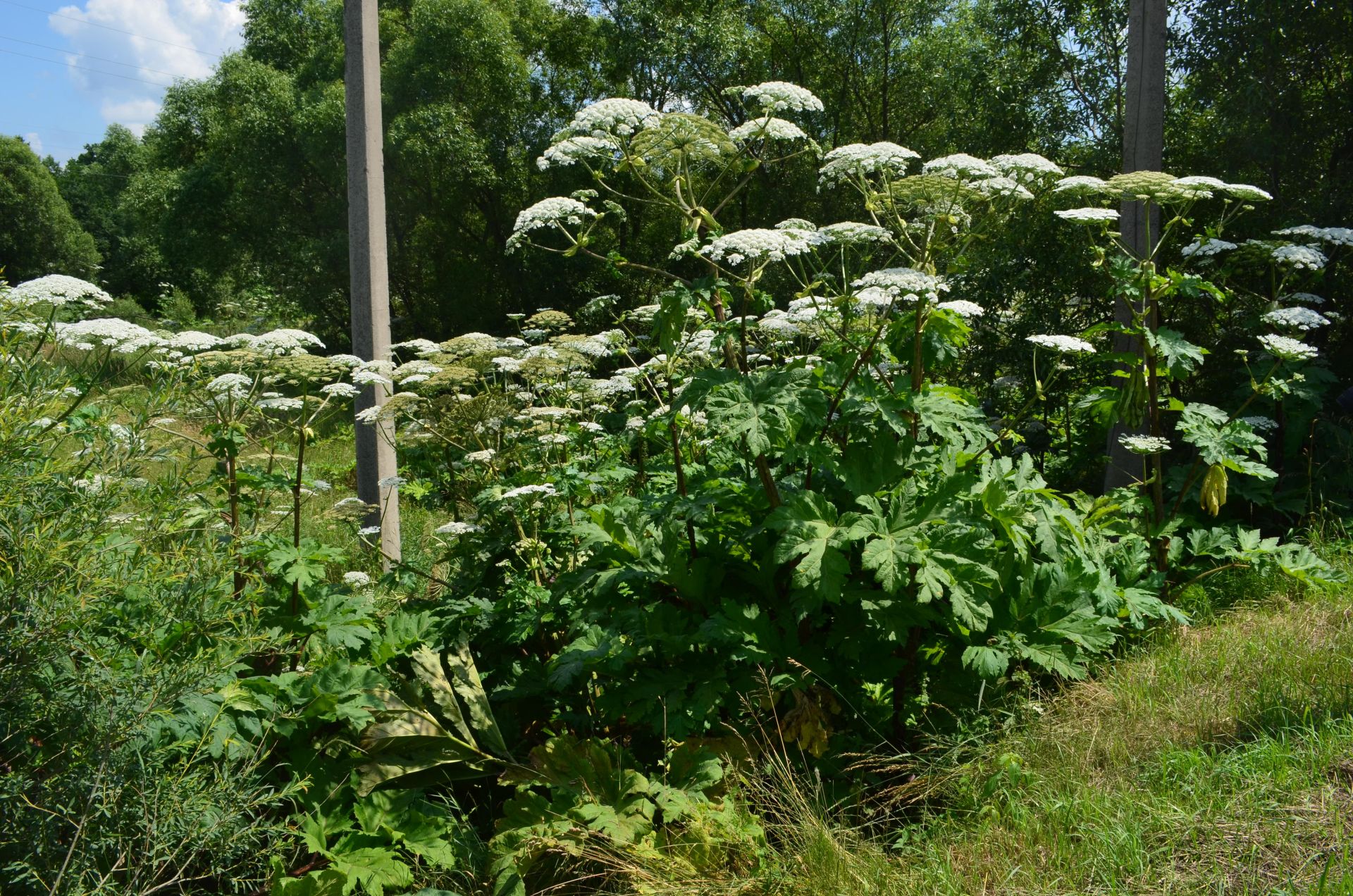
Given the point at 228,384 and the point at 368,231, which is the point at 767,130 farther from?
the point at 368,231

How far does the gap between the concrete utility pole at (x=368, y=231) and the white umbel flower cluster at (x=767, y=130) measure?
2856 mm

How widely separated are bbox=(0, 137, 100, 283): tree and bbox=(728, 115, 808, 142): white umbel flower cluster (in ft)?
141

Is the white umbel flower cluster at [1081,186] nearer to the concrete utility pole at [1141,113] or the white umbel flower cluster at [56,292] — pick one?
the concrete utility pole at [1141,113]

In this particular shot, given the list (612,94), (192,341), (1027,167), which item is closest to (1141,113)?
(1027,167)

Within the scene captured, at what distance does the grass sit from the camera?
280cm

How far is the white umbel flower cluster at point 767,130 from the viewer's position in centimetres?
374

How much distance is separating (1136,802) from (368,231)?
203 inches

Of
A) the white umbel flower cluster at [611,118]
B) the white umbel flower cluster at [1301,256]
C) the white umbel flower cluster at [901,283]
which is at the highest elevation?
the white umbel flower cluster at [611,118]

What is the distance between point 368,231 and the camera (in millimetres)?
6078

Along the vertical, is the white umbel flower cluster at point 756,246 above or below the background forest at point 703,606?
above

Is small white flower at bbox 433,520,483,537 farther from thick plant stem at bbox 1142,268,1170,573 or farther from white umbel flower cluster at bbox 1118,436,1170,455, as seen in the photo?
thick plant stem at bbox 1142,268,1170,573

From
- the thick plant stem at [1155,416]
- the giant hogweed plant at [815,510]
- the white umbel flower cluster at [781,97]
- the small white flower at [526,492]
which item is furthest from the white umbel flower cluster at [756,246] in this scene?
the thick plant stem at [1155,416]

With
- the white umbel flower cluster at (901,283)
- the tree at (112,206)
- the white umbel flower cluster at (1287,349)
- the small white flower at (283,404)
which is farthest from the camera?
the tree at (112,206)

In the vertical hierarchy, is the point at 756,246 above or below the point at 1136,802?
above
